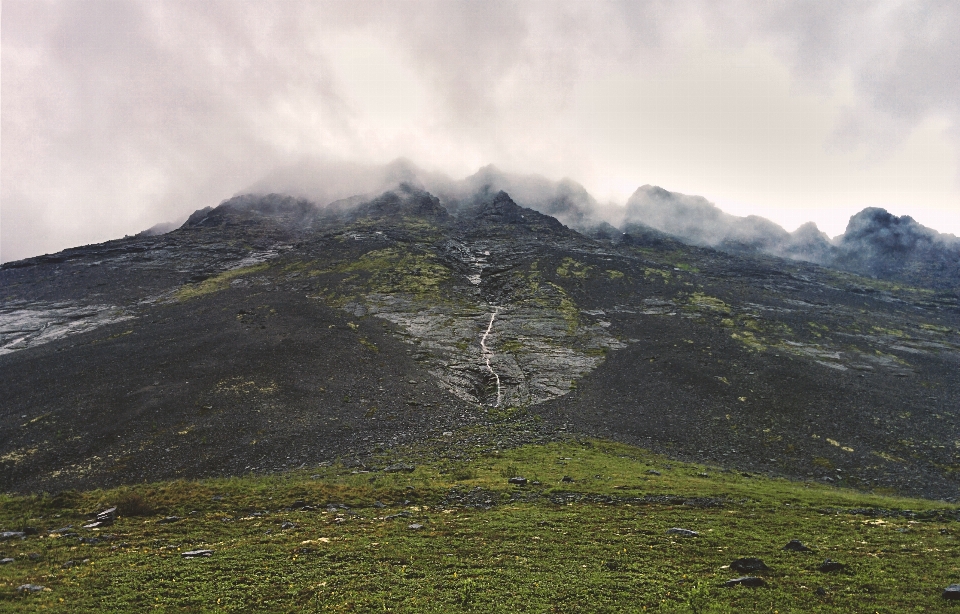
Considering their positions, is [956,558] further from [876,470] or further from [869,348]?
[869,348]

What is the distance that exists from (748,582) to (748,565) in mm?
2003

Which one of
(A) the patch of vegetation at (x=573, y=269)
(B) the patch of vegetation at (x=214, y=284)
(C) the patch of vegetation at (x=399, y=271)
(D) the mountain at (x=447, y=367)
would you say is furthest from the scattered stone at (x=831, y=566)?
Result: (B) the patch of vegetation at (x=214, y=284)

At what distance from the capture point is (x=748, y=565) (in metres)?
23.4

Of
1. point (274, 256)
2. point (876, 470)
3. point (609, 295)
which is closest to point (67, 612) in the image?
point (876, 470)

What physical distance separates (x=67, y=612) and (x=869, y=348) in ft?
436

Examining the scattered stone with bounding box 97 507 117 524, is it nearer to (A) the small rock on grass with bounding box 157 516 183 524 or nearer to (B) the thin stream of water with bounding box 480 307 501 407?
(A) the small rock on grass with bounding box 157 516 183 524

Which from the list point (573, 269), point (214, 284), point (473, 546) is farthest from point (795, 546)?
point (214, 284)

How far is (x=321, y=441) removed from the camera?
5406 centimetres

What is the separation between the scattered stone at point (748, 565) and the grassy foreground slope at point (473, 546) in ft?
1.98

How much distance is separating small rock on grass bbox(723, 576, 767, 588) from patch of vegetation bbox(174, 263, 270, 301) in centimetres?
14123

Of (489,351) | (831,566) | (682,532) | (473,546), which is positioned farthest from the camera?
(489,351)

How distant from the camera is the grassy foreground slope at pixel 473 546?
2095 cm

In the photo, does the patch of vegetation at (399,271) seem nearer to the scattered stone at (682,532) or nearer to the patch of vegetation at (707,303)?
the patch of vegetation at (707,303)

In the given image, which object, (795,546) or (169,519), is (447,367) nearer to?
(169,519)
